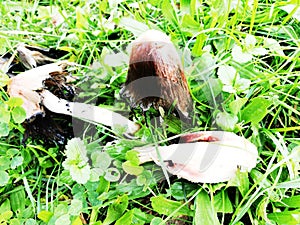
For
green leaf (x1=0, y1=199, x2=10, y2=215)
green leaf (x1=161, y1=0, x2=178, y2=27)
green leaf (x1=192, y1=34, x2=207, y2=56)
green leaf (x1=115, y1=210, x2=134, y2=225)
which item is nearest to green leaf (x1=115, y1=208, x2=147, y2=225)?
green leaf (x1=115, y1=210, x2=134, y2=225)

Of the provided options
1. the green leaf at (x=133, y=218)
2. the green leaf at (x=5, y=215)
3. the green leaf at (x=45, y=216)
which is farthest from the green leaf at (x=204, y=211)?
the green leaf at (x=5, y=215)

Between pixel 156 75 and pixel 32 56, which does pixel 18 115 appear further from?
pixel 156 75

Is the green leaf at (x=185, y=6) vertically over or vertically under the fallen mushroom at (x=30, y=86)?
over

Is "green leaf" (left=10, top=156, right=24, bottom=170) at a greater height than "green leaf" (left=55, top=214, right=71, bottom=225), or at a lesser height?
greater

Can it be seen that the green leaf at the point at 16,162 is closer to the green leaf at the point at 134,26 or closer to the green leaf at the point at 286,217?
the green leaf at the point at 134,26

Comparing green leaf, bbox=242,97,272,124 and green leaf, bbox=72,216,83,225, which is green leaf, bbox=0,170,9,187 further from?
green leaf, bbox=242,97,272,124

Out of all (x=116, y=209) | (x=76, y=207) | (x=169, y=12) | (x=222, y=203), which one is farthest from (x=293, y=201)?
(x=169, y=12)
